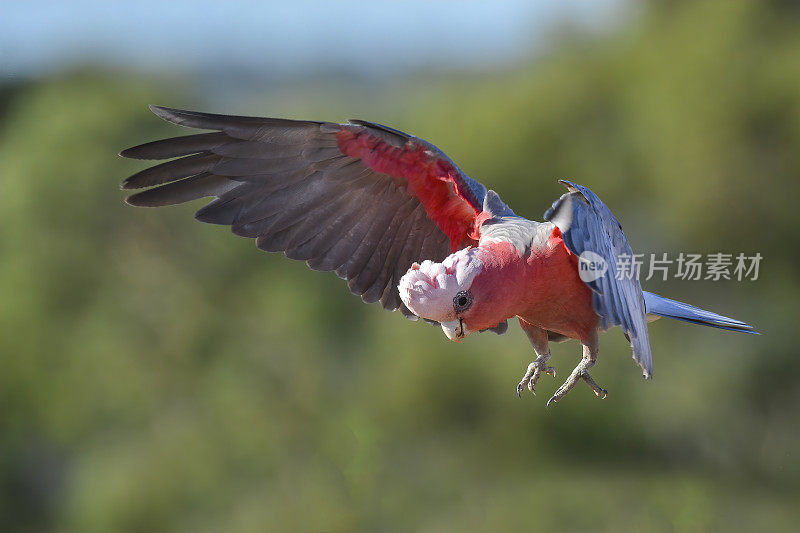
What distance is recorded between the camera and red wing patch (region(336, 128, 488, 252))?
269cm

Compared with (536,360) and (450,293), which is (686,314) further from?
(450,293)

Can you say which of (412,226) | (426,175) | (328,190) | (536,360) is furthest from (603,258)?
(328,190)

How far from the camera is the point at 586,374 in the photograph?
2.60 metres

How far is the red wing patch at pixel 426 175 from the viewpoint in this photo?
269cm

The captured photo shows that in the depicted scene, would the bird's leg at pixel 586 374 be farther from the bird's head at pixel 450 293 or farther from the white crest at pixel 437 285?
the white crest at pixel 437 285

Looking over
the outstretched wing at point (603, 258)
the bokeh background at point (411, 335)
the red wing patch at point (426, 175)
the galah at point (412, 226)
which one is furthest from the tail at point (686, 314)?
the bokeh background at point (411, 335)

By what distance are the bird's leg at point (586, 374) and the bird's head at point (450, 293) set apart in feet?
1.09

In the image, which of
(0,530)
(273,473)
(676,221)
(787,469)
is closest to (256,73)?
(273,473)

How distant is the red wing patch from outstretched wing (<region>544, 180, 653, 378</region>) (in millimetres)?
321

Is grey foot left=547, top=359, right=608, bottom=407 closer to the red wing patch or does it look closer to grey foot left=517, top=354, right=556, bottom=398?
grey foot left=517, top=354, right=556, bottom=398

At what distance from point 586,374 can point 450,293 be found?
570 millimetres

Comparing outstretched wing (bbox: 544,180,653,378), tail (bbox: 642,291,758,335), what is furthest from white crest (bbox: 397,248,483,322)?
tail (bbox: 642,291,758,335)

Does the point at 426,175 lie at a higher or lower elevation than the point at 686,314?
higher

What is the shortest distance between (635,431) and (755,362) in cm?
168
